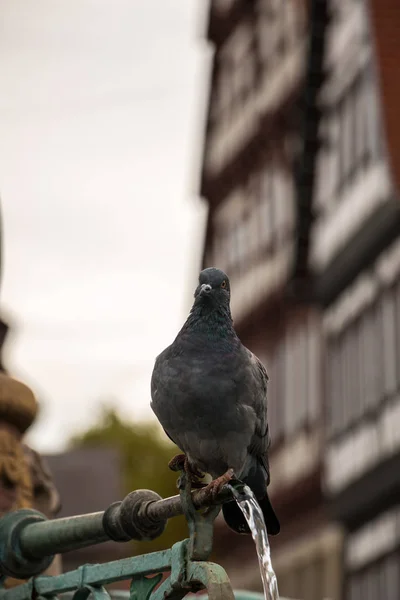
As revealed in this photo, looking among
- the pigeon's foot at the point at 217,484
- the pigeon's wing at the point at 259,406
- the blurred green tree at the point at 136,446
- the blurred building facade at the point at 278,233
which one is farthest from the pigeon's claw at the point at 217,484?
the blurred green tree at the point at 136,446

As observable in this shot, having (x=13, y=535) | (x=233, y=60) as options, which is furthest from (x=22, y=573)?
(x=233, y=60)

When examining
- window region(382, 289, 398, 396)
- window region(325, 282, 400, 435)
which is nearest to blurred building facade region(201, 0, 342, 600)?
window region(325, 282, 400, 435)

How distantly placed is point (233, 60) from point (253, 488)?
33.2m

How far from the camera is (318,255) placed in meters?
29.6

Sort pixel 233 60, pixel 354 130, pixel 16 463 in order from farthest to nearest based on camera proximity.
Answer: pixel 233 60
pixel 354 130
pixel 16 463

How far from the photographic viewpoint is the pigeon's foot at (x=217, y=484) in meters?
4.55

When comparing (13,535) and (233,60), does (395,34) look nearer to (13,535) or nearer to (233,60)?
(233,60)

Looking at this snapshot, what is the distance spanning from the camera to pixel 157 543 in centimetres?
5544

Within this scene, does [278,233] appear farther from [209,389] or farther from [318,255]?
[209,389]

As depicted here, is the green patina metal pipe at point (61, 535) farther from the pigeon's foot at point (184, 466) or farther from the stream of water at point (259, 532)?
the stream of water at point (259, 532)

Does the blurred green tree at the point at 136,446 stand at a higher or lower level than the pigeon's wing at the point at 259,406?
lower

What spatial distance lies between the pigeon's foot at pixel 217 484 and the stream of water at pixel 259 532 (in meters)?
0.03

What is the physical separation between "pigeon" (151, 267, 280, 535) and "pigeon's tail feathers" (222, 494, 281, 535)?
0.19 m

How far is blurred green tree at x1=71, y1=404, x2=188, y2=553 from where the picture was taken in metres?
64.4
